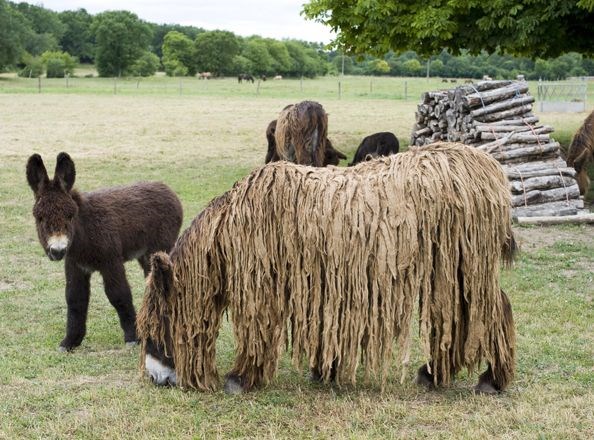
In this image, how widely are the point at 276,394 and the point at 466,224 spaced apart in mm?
1833

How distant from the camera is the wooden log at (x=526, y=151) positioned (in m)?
13.1

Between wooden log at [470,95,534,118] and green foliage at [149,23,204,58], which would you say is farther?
green foliage at [149,23,204,58]

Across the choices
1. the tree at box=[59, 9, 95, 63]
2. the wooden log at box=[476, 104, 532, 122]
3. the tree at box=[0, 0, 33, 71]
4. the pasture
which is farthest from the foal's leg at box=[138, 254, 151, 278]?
the tree at box=[59, 9, 95, 63]

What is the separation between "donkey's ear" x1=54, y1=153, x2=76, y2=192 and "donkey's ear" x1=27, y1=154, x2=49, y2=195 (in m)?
0.11


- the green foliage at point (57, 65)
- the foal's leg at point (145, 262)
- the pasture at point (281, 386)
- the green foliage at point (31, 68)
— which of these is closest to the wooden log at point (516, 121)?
the pasture at point (281, 386)

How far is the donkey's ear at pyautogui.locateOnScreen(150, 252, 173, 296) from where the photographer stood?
17.1 ft

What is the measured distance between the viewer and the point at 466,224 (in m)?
5.14

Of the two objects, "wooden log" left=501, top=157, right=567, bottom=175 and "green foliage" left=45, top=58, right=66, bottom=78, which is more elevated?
"green foliage" left=45, top=58, right=66, bottom=78

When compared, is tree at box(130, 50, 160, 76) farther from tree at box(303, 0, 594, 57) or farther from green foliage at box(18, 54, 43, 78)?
tree at box(303, 0, 594, 57)

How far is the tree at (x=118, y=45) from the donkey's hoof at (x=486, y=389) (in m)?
98.7

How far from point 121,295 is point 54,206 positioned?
1080mm

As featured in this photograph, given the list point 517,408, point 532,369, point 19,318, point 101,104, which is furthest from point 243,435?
point 101,104

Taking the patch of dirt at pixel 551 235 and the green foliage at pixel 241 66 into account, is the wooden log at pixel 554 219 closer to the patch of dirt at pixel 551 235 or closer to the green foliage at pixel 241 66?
the patch of dirt at pixel 551 235

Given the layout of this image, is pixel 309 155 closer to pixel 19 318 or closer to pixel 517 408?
pixel 19 318
